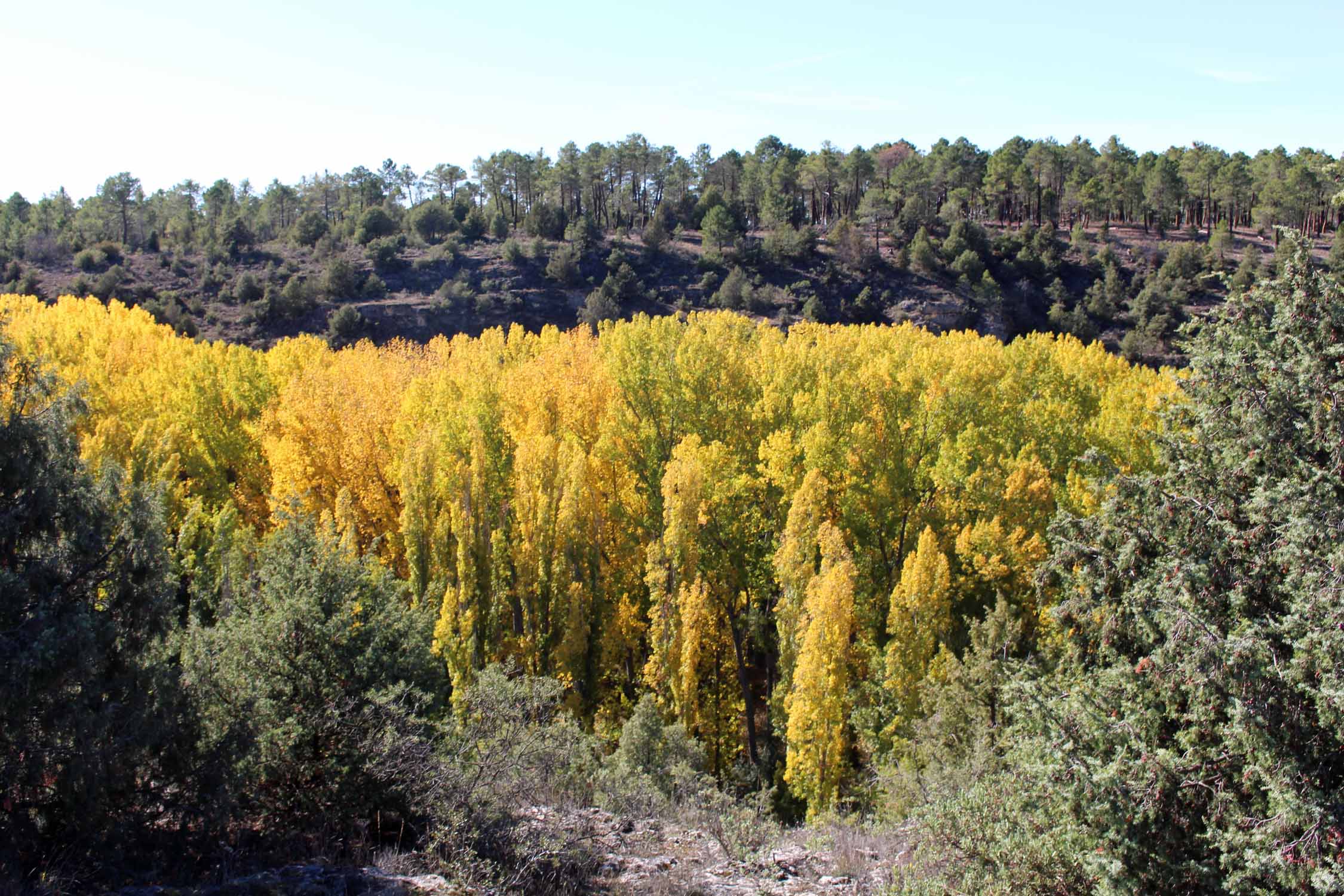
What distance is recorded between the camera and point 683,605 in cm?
2314

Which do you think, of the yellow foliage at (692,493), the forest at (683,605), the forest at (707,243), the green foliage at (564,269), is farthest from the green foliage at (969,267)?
the yellow foliage at (692,493)

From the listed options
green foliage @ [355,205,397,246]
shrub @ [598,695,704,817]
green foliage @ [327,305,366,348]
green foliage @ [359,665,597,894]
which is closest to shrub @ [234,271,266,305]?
green foliage @ [327,305,366,348]

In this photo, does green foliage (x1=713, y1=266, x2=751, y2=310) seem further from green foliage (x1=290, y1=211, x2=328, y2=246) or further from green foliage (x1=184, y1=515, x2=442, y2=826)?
green foliage (x1=184, y1=515, x2=442, y2=826)

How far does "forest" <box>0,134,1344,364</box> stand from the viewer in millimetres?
68375

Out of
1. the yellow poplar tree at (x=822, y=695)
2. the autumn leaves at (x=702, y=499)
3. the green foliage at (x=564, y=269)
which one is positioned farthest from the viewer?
the green foliage at (x=564, y=269)

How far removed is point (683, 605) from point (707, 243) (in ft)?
196

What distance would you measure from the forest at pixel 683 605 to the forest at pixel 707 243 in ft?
44.4

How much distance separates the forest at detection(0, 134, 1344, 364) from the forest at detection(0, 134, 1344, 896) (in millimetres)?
13541

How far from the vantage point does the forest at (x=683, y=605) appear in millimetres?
9727

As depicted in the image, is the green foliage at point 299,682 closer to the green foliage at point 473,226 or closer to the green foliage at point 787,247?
the green foliage at point 787,247

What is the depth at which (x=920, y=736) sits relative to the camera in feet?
61.0

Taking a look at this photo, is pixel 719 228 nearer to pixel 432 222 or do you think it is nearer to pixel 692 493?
pixel 432 222

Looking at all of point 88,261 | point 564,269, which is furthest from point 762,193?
point 88,261

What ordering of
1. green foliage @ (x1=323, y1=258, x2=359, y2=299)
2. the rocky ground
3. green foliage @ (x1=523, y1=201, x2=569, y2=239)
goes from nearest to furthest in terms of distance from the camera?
1. the rocky ground
2. green foliage @ (x1=323, y1=258, x2=359, y2=299)
3. green foliage @ (x1=523, y1=201, x2=569, y2=239)
